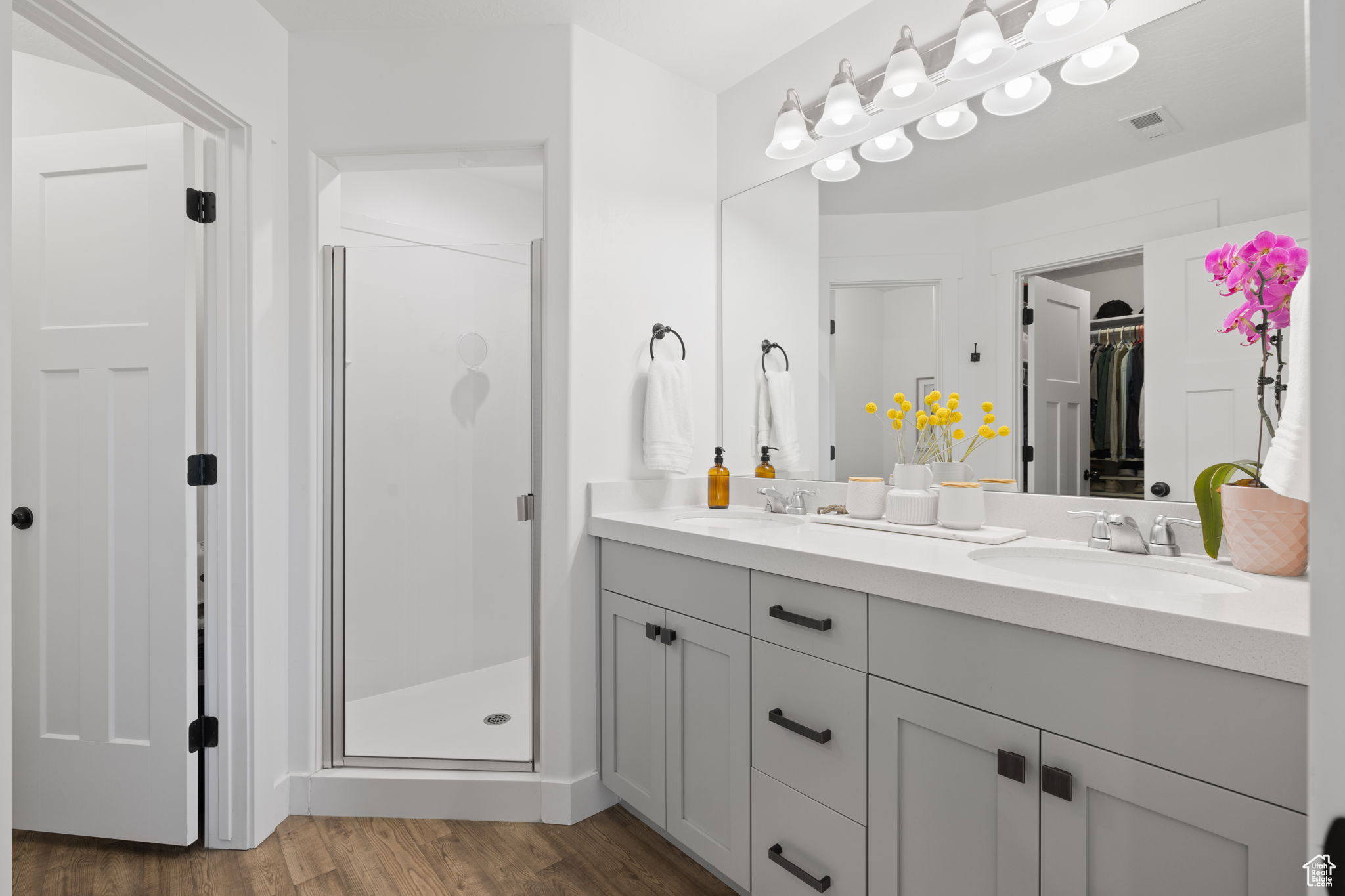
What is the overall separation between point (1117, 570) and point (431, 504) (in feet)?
5.91

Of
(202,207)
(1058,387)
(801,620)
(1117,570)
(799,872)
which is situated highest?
(202,207)

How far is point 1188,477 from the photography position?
138 cm

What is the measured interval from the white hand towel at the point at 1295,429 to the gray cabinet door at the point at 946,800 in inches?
19.1

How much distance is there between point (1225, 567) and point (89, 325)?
2656 millimetres

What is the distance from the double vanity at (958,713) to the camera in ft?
2.82

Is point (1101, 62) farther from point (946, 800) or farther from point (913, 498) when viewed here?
point (946, 800)

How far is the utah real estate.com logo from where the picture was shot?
0.28m

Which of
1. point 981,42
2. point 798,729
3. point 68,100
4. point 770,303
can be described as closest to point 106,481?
point 68,100

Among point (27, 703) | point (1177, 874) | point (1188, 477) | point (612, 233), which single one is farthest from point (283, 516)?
point (1188, 477)

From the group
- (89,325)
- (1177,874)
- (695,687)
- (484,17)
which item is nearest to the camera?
(1177,874)

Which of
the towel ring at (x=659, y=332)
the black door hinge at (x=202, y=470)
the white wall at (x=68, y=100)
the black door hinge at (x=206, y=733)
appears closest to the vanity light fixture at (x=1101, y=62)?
the towel ring at (x=659, y=332)

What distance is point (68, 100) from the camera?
78.2 inches

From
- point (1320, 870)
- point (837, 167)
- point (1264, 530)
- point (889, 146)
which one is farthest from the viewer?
point (837, 167)

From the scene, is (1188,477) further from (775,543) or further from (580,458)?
(580,458)
